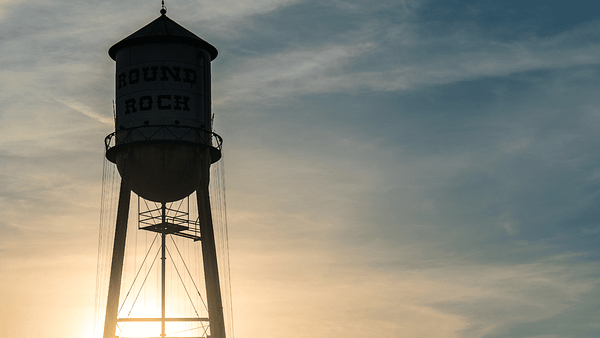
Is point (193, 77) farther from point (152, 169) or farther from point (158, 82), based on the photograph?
point (152, 169)

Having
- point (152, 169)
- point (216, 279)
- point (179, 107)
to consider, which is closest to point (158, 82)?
point (179, 107)

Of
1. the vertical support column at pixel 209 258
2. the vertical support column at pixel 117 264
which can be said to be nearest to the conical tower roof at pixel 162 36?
the vertical support column at pixel 209 258

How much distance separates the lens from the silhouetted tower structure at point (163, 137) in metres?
36.3

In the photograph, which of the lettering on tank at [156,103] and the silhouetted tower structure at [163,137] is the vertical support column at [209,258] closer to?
the silhouetted tower structure at [163,137]

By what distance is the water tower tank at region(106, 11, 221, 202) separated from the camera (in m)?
36.4

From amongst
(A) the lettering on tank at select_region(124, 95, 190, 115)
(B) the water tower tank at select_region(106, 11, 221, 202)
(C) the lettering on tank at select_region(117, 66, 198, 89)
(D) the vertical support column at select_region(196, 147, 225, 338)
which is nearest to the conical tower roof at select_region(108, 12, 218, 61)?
(B) the water tower tank at select_region(106, 11, 221, 202)

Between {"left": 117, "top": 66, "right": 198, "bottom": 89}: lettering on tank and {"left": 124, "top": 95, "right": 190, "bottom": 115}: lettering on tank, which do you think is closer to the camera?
{"left": 124, "top": 95, "right": 190, "bottom": 115}: lettering on tank

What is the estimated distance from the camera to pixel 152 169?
36.3 metres

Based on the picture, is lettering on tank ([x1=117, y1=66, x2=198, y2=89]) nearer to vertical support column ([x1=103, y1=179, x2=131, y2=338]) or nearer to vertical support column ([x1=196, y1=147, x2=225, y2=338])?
vertical support column ([x1=196, y1=147, x2=225, y2=338])

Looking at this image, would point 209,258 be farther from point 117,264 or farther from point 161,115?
point 161,115

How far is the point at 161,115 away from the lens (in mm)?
36531

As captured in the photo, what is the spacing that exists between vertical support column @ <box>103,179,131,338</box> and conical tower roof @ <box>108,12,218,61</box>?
19.8 feet

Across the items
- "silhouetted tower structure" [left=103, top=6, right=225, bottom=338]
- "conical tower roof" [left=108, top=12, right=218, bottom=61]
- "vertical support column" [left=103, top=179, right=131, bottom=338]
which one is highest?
"conical tower roof" [left=108, top=12, right=218, bottom=61]

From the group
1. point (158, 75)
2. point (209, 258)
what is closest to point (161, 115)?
point (158, 75)
